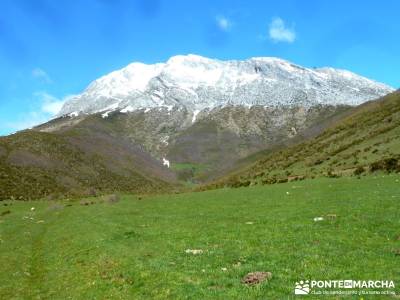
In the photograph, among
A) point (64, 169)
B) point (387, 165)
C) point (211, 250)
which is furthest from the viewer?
point (64, 169)

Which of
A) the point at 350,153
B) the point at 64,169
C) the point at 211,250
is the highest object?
the point at 64,169

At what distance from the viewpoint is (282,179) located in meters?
74.8

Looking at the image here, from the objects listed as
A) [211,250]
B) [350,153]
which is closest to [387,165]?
[350,153]

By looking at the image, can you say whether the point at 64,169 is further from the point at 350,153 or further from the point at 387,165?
the point at 387,165

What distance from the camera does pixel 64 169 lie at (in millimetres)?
138750

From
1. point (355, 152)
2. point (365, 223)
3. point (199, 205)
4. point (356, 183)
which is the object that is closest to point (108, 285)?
point (365, 223)

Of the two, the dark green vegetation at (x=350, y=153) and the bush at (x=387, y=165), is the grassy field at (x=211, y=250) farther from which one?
the dark green vegetation at (x=350, y=153)

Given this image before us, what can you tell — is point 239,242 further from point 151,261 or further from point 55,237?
point 55,237

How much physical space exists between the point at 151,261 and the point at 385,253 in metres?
11.3

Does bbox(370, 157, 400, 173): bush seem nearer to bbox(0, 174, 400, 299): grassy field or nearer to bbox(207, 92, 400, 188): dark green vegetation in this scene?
bbox(207, 92, 400, 188): dark green vegetation

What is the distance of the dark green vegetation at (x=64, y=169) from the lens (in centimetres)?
10747

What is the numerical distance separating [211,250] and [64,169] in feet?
395

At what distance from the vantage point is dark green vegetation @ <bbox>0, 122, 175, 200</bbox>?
107469mm

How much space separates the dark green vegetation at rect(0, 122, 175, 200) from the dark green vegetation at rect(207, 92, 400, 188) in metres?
39.1
